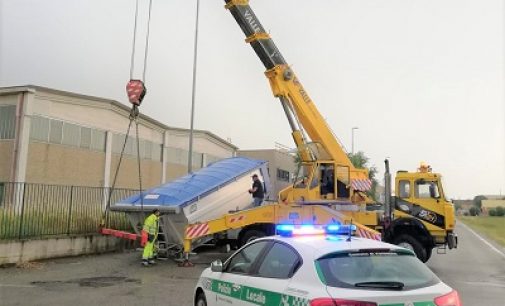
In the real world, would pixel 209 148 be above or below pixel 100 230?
above

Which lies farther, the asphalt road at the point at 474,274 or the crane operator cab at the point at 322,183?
the crane operator cab at the point at 322,183

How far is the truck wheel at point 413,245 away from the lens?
50.9 feet

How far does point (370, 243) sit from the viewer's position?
18.4 ft

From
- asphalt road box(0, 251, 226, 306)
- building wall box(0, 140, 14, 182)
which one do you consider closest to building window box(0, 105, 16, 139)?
building wall box(0, 140, 14, 182)

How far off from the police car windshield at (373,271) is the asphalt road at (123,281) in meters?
4.94

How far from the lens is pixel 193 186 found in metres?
15.9

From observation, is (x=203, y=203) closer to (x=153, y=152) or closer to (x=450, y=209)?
(x=450, y=209)

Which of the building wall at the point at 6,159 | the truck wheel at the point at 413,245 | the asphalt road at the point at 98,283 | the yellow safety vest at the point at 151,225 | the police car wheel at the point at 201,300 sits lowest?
the asphalt road at the point at 98,283

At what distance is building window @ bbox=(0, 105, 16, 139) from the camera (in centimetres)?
3325

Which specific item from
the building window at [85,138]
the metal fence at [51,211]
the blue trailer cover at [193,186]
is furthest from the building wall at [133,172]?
the blue trailer cover at [193,186]

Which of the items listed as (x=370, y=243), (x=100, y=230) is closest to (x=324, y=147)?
(x=100, y=230)

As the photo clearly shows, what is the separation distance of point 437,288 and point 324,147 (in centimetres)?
1351

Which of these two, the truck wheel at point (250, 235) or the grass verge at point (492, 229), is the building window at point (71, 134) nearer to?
the truck wheel at point (250, 235)

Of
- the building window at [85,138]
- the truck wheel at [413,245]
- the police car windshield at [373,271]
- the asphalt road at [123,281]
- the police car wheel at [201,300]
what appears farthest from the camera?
the building window at [85,138]
